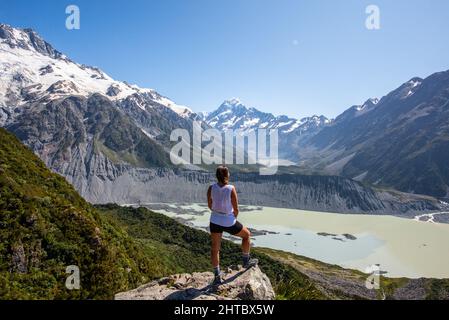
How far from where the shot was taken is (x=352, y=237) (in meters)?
132

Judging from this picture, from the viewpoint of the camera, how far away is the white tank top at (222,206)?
1096cm

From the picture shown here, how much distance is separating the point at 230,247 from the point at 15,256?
165 ft

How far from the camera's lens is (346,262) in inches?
4102

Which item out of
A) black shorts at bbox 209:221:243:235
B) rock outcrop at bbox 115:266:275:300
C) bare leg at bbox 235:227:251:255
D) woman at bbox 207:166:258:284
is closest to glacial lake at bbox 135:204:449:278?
rock outcrop at bbox 115:266:275:300

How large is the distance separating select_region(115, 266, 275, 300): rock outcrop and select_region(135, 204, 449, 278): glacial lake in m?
91.6

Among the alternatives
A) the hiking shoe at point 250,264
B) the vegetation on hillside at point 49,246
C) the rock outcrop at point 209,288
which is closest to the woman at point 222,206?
the rock outcrop at point 209,288

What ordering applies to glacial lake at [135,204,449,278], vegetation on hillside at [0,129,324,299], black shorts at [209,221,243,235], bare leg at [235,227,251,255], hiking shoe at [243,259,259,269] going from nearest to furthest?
black shorts at [209,221,243,235] → bare leg at [235,227,251,255] → hiking shoe at [243,259,259,269] → vegetation on hillside at [0,129,324,299] → glacial lake at [135,204,449,278]

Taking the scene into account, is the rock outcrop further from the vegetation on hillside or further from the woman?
the vegetation on hillside

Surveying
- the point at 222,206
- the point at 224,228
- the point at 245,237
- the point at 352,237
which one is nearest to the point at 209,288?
the point at 245,237

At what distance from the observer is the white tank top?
11.0 m

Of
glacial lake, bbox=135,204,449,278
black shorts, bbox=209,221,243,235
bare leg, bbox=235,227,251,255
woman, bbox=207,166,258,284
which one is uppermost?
woman, bbox=207,166,258,284

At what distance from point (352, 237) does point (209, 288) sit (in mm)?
130086

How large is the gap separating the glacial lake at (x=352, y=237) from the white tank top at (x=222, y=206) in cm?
9365
